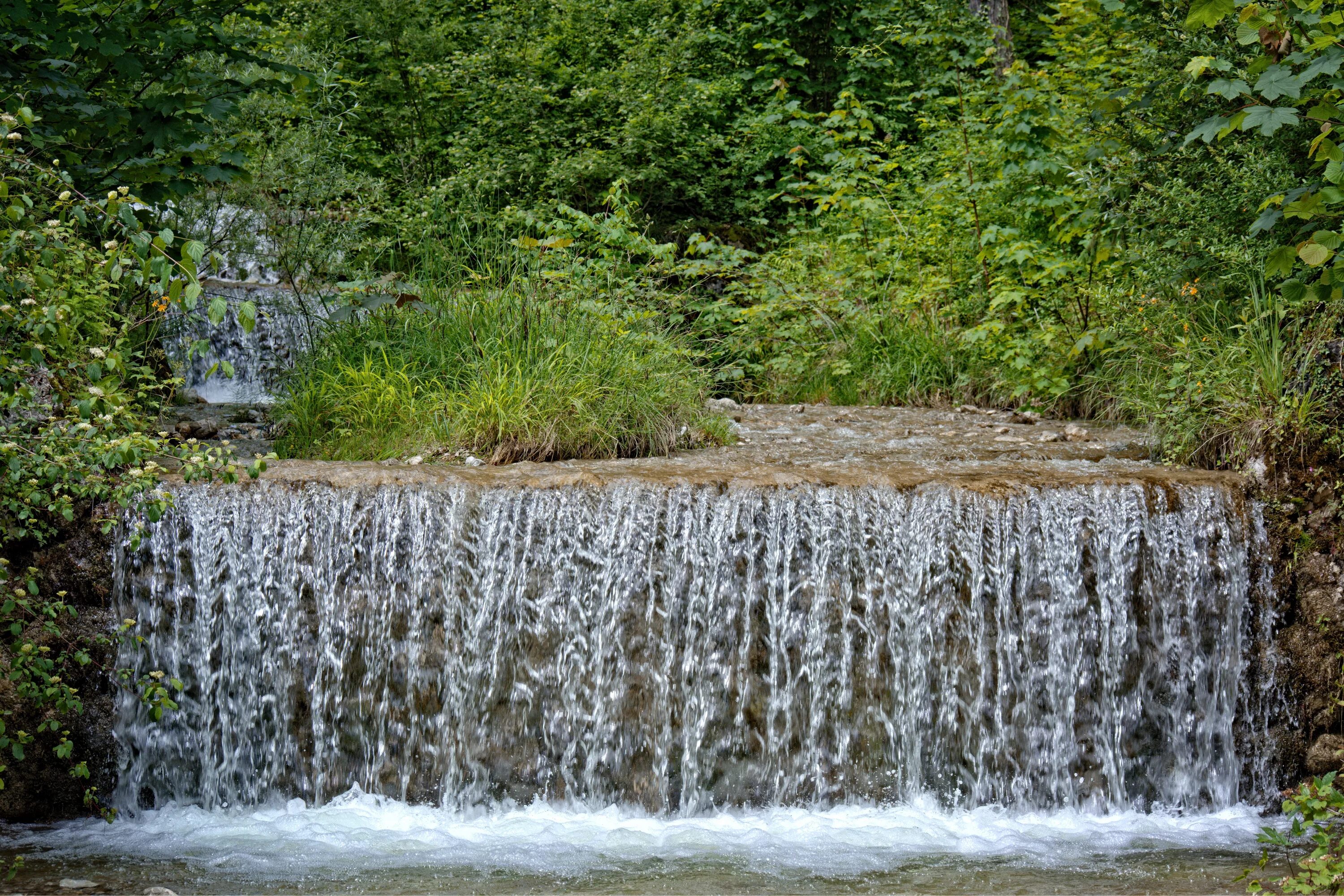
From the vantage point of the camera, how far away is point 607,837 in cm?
412

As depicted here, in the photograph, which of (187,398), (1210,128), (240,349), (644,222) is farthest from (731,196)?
Result: (1210,128)

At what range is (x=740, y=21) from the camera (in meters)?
11.6

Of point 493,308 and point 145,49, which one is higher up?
point 145,49

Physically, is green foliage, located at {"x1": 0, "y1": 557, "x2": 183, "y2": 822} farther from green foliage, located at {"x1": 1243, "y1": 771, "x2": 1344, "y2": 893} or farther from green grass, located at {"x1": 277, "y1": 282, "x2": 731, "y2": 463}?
green foliage, located at {"x1": 1243, "y1": 771, "x2": 1344, "y2": 893}

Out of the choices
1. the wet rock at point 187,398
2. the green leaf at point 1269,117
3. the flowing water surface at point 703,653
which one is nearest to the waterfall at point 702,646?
the flowing water surface at point 703,653

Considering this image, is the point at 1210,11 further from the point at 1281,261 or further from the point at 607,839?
the point at 607,839

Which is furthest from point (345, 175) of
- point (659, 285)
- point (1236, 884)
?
point (1236, 884)

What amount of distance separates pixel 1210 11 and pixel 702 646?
2.91m

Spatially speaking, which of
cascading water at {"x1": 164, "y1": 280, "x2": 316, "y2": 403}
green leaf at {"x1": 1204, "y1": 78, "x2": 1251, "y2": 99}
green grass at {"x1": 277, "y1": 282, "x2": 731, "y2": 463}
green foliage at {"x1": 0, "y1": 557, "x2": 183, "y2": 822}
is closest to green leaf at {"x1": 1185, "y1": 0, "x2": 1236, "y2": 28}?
green leaf at {"x1": 1204, "y1": 78, "x2": 1251, "y2": 99}

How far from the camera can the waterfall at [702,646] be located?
4484 mm

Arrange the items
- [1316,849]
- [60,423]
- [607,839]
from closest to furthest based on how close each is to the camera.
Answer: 1. [1316,849]
2. [60,423]
3. [607,839]

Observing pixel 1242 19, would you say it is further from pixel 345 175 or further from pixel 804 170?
pixel 804 170

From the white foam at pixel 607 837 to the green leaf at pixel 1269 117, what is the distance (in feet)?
8.40

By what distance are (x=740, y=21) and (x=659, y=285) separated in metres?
3.50
